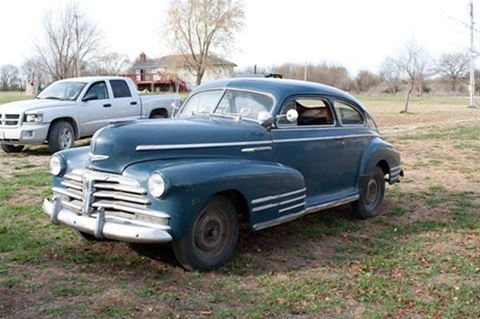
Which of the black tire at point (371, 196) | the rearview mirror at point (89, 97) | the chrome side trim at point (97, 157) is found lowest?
the black tire at point (371, 196)

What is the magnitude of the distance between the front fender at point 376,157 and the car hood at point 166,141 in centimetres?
212

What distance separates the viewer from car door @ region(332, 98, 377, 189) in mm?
7000

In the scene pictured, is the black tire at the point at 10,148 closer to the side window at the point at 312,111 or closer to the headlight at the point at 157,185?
the side window at the point at 312,111

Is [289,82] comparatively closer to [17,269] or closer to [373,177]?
[373,177]

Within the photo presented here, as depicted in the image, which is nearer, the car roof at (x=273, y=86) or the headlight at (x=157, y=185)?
the headlight at (x=157, y=185)

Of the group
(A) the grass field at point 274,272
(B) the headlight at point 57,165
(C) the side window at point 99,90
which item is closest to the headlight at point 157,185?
(A) the grass field at point 274,272

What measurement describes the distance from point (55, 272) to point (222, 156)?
1850mm

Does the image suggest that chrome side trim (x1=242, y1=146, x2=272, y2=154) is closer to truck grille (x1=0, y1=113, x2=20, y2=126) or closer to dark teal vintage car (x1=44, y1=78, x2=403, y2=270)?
dark teal vintage car (x1=44, y1=78, x2=403, y2=270)

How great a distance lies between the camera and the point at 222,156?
5344 mm

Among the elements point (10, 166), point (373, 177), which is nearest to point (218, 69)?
point (10, 166)

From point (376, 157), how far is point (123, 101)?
8.27 metres

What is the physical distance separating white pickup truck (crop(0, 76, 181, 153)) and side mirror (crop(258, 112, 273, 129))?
277 inches

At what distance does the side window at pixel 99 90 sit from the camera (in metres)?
13.5

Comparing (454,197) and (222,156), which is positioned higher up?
(222,156)
